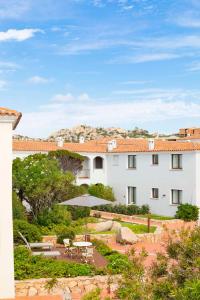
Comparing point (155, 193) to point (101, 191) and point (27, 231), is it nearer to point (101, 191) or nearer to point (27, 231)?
point (101, 191)

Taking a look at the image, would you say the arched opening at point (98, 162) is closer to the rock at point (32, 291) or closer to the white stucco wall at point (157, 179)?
the white stucco wall at point (157, 179)

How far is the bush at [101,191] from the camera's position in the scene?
149ft

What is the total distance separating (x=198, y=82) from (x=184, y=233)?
4777 centimetres

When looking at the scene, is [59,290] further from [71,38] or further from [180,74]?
[180,74]

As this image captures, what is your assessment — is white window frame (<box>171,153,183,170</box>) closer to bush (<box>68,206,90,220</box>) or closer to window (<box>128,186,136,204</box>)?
window (<box>128,186,136,204</box>)

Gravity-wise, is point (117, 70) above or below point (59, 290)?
above

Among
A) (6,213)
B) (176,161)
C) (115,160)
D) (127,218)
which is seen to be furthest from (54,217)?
(115,160)

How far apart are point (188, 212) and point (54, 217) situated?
10.7m

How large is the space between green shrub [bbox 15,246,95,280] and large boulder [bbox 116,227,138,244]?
7989 mm

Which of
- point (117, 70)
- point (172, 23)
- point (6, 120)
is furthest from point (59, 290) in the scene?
point (117, 70)

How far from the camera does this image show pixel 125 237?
28516 mm

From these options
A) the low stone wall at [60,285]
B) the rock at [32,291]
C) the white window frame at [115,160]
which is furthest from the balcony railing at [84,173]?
the rock at [32,291]

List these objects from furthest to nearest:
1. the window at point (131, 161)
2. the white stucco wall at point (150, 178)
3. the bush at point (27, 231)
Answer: the window at point (131, 161)
the white stucco wall at point (150, 178)
the bush at point (27, 231)

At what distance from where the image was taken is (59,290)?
18.7 metres
